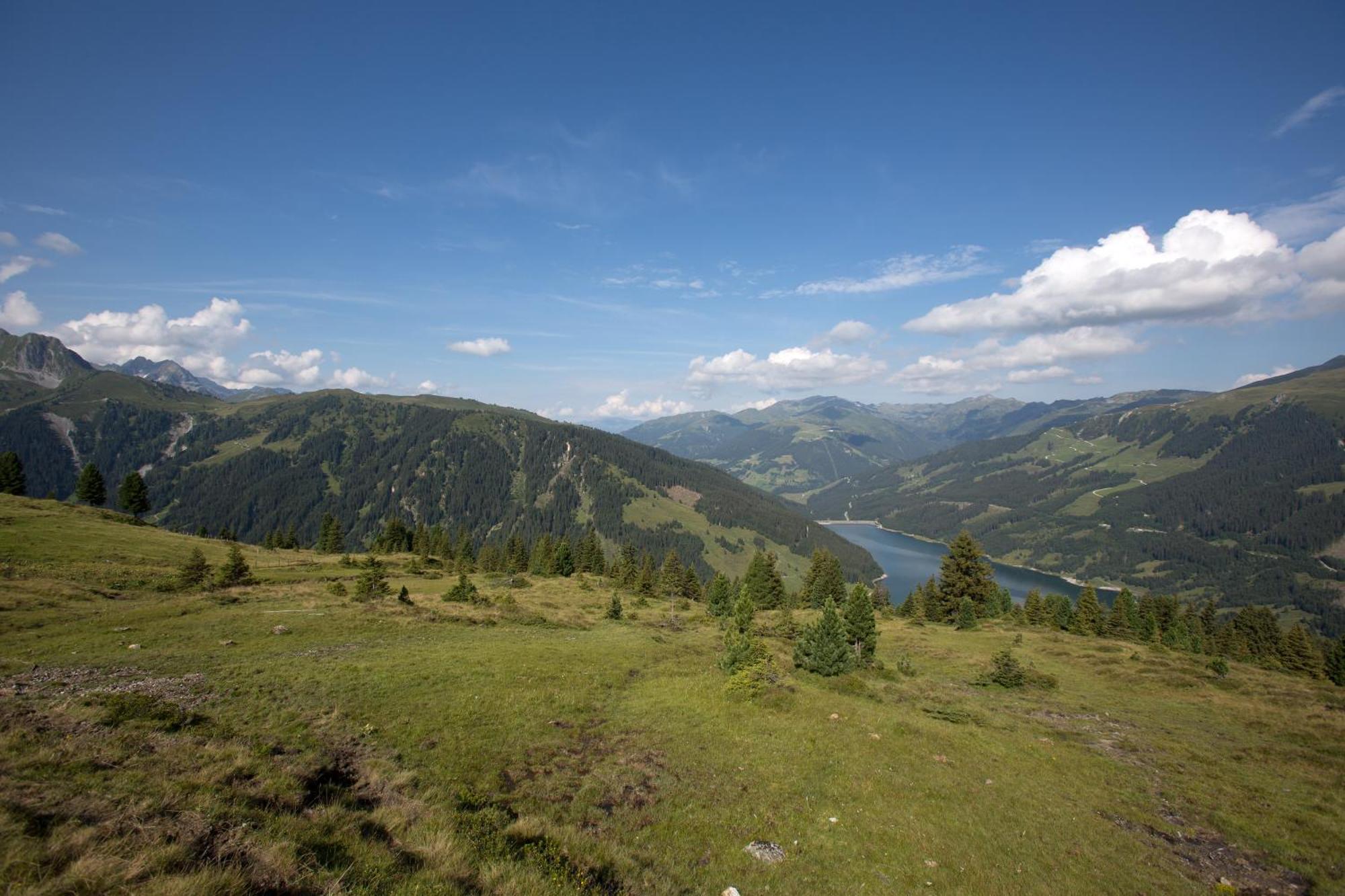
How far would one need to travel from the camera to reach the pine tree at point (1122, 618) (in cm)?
7138

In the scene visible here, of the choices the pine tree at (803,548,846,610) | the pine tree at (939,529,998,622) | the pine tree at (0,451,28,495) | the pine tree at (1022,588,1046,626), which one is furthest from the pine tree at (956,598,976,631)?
the pine tree at (0,451,28,495)

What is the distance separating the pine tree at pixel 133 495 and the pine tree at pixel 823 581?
345 feet

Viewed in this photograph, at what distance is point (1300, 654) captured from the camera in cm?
6912

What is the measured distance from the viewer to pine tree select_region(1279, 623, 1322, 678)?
213 ft

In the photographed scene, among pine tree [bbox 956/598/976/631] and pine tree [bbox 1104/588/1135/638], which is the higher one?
pine tree [bbox 956/598/976/631]

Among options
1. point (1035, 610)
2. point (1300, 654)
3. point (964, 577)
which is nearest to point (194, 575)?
point (964, 577)

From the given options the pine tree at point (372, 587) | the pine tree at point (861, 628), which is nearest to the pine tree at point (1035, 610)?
the pine tree at point (861, 628)

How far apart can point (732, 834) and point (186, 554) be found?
6255 centimetres

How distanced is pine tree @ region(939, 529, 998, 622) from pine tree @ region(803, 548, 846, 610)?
15.5 m

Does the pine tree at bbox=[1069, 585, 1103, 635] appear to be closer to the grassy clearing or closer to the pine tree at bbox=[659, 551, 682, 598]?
the grassy clearing

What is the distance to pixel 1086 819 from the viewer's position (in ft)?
55.0

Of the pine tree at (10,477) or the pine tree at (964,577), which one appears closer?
the pine tree at (964,577)

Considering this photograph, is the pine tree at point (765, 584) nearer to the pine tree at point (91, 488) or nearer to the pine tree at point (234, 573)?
the pine tree at point (234, 573)

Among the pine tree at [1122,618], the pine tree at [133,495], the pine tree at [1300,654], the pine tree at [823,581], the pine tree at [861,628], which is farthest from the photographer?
the pine tree at [823,581]
